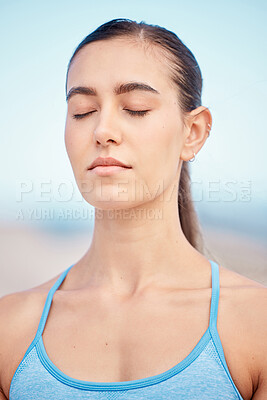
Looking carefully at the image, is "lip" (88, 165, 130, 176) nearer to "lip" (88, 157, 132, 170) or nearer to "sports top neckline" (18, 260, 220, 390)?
"lip" (88, 157, 132, 170)

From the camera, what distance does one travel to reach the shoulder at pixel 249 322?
1.21 m

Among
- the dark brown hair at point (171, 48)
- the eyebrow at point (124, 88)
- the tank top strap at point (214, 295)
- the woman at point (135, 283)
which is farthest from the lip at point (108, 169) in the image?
Result: the tank top strap at point (214, 295)

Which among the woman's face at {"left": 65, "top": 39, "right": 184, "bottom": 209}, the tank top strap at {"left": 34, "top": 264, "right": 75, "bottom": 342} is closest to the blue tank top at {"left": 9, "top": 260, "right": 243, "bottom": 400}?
the tank top strap at {"left": 34, "top": 264, "right": 75, "bottom": 342}

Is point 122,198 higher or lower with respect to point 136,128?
lower

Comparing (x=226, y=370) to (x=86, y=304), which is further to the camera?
(x=86, y=304)

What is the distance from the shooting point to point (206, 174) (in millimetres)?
1915

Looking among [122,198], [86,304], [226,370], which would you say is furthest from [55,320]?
[226,370]

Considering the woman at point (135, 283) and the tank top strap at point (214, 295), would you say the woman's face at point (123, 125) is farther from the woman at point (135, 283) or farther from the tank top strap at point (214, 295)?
the tank top strap at point (214, 295)

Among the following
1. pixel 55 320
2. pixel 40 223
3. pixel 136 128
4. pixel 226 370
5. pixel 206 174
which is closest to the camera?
pixel 226 370

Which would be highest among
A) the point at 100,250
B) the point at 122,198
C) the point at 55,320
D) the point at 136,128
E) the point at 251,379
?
the point at 136,128

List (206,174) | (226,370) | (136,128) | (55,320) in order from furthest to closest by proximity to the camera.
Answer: (206,174) → (55,320) → (136,128) → (226,370)

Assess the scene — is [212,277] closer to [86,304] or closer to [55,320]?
[86,304]

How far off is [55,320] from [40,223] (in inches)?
50.1

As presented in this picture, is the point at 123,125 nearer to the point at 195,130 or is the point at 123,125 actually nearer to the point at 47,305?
the point at 195,130
